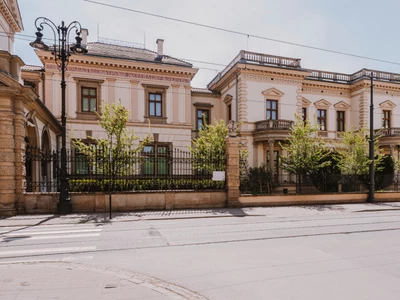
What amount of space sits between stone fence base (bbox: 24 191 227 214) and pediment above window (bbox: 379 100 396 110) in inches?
1031

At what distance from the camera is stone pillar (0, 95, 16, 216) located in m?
12.3

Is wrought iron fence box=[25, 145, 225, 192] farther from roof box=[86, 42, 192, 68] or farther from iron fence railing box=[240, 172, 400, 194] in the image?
roof box=[86, 42, 192, 68]

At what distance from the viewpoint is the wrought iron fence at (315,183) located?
19891 mm

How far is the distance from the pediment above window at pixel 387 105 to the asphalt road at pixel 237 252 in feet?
80.2

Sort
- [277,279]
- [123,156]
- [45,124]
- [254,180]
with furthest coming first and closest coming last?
1. [254,180]
2. [45,124]
3. [123,156]
4. [277,279]

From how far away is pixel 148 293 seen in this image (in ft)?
14.4

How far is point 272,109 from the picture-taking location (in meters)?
27.6

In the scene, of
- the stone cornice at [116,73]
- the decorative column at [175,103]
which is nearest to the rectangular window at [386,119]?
the stone cornice at [116,73]

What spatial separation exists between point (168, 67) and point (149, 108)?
13.8 ft

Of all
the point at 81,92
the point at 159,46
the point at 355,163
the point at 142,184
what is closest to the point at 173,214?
the point at 142,184

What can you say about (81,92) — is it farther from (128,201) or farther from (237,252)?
(237,252)

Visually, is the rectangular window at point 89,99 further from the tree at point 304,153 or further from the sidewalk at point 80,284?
the sidewalk at point 80,284

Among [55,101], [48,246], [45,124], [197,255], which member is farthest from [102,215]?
[55,101]

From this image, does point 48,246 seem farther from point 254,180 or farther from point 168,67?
point 168,67
